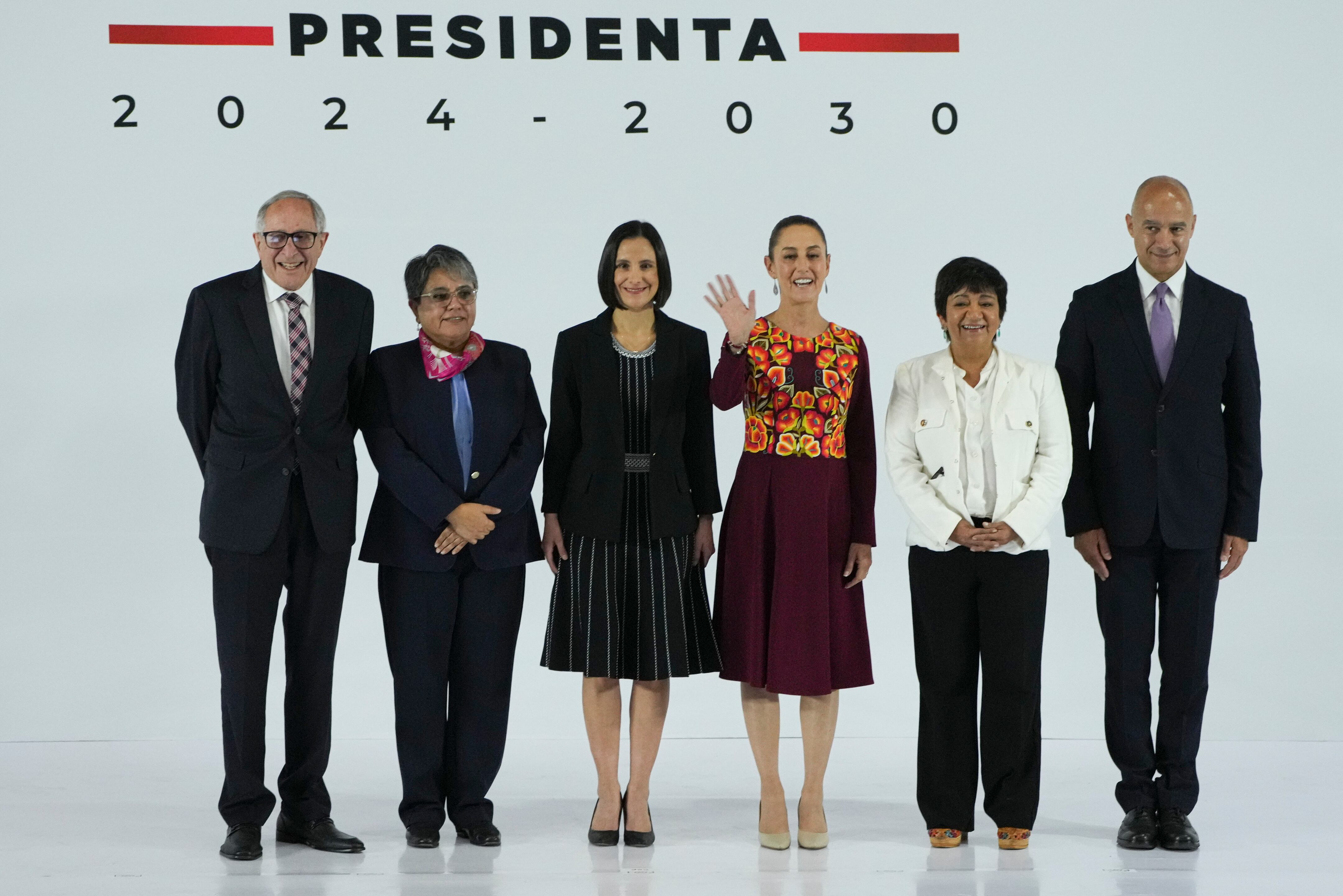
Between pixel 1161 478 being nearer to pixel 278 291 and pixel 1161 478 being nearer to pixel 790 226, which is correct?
pixel 790 226

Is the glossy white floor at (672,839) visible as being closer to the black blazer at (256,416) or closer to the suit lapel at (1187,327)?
the black blazer at (256,416)

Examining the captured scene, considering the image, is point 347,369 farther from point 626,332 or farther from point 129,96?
point 129,96

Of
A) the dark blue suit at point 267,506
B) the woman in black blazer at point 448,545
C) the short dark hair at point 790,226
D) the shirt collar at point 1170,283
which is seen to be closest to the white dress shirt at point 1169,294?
the shirt collar at point 1170,283

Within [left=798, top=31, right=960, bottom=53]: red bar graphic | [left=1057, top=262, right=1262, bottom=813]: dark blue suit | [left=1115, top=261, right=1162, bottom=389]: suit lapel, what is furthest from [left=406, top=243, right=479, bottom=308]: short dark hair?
[left=798, top=31, right=960, bottom=53]: red bar graphic

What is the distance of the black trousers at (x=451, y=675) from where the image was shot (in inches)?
143

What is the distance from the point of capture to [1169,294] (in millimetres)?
3748

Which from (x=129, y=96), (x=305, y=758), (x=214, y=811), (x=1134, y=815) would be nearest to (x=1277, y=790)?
(x=1134, y=815)

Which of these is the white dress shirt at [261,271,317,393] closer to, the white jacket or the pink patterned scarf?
the pink patterned scarf

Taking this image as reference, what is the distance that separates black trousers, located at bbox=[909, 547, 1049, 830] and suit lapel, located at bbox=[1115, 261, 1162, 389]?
618 millimetres

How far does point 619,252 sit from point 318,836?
1.76 m

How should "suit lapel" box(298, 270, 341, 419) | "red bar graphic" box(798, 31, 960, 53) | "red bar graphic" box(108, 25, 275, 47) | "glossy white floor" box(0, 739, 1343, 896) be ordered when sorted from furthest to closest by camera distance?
"red bar graphic" box(798, 31, 960, 53)
"red bar graphic" box(108, 25, 275, 47)
"suit lapel" box(298, 270, 341, 419)
"glossy white floor" box(0, 739, 1343, 896)

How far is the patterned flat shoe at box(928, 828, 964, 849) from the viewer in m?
3.66

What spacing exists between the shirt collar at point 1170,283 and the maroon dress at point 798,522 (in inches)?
32.4

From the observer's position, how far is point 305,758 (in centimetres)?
365
